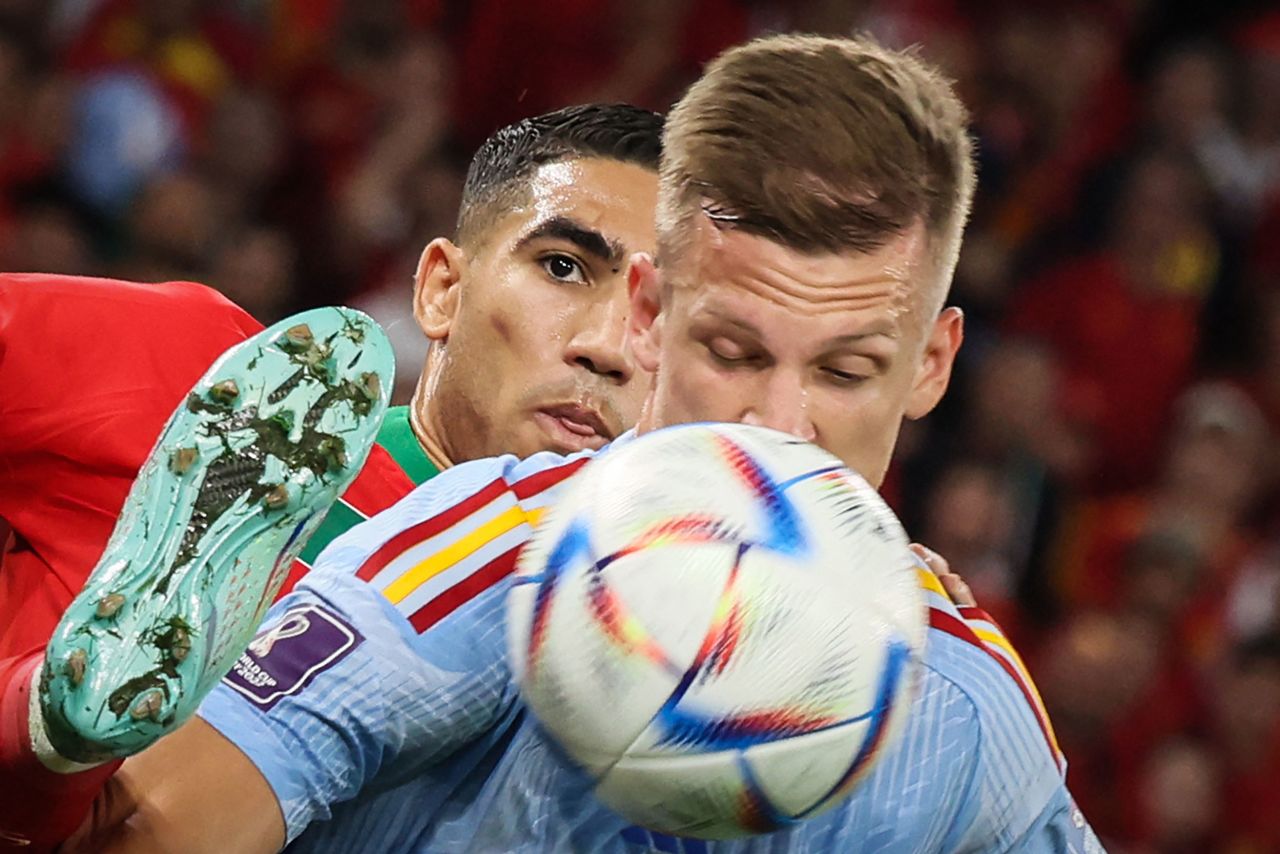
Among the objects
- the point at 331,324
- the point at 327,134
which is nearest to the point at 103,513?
the point at 331,324

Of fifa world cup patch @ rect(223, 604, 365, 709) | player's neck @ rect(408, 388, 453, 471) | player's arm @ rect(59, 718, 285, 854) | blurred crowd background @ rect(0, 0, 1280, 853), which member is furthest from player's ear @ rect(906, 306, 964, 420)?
blurred crowd background @ rect(0, 0, 1280, 853)

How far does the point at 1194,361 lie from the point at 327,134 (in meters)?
3.01

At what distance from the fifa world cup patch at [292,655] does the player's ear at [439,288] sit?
1493 mm

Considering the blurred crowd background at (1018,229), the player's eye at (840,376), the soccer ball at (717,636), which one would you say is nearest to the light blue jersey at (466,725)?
the soccer ball at (717,636)

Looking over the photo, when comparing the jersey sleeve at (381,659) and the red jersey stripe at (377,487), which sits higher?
the jersey sleeve at (381,659)

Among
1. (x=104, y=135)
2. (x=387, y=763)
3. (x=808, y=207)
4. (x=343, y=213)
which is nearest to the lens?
(x=387, y=763)

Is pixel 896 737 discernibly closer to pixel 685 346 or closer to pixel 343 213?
pixel 685 346

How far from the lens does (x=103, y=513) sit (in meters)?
2.69

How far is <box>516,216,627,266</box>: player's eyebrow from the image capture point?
3.11 meters

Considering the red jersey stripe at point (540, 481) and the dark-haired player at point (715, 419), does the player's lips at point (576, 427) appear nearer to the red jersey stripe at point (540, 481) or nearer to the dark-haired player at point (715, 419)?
the dark-haired player at point (715, 419)

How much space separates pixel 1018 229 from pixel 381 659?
17.6 ft

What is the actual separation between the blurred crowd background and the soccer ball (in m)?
3.65

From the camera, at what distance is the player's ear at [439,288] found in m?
3.33

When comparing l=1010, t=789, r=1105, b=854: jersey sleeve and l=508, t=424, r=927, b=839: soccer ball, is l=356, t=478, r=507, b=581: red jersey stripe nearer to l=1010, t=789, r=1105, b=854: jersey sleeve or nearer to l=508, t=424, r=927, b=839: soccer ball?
l=508, t=424, r=927, b=839: soccer ball
